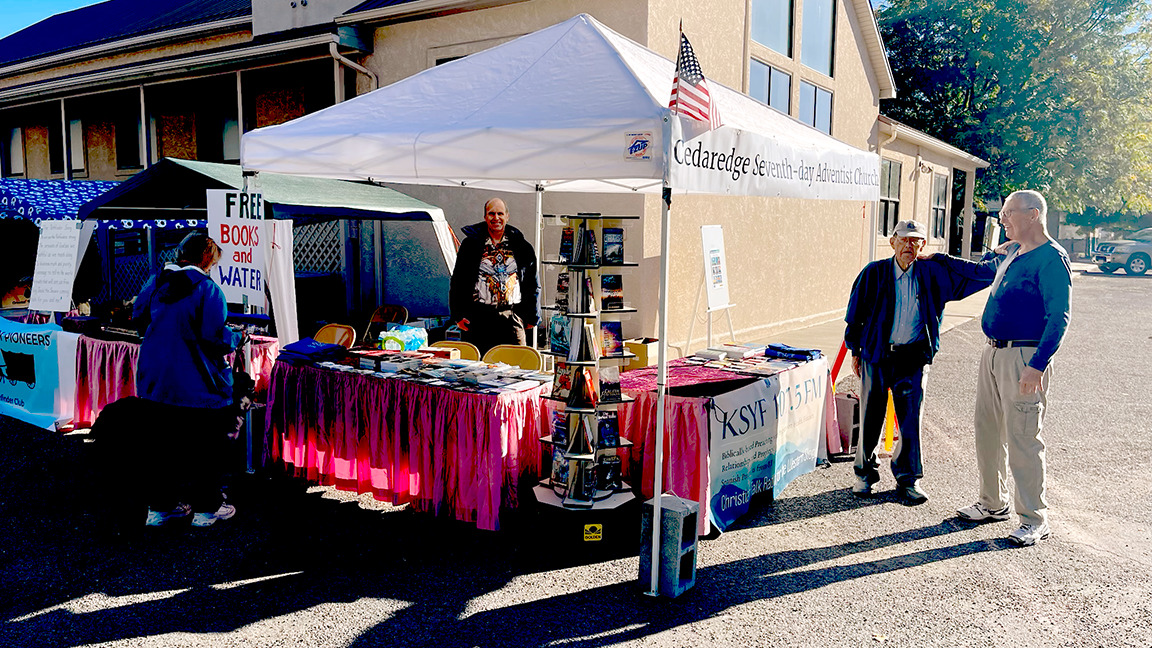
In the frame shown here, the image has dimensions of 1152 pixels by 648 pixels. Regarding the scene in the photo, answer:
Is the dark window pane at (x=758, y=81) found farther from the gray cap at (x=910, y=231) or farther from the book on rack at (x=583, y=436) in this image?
the book on rack at (x=583, y=436)

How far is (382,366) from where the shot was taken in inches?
205

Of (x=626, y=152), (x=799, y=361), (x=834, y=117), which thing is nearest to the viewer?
(x=626, y=152)

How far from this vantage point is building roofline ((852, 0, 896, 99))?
14930 millimetres

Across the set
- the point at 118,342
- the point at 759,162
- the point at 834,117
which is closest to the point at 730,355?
the point at 759,162

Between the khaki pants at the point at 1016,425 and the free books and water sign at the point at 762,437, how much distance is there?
118cm

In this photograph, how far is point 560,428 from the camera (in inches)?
180

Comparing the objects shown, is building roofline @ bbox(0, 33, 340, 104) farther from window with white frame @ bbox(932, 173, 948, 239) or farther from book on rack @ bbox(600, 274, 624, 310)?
window with white frame @ bbox(932, 173, 948, 239)

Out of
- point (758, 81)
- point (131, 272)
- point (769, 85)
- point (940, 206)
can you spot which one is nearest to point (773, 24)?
point (769, 85)

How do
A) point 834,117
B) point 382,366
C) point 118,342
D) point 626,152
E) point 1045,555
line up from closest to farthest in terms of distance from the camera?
point 626,152
point 1045,555
point 382,366
point 118,342
point 834,117

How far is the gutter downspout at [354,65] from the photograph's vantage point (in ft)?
35.2

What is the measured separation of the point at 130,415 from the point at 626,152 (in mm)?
3199

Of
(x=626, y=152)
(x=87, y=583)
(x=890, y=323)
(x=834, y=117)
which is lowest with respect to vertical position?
(x=87, y=583)

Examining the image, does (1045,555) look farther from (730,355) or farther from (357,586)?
(357,586)

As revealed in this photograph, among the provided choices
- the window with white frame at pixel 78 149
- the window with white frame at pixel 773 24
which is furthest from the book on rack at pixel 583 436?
the window with white frame at pixel 78 149
